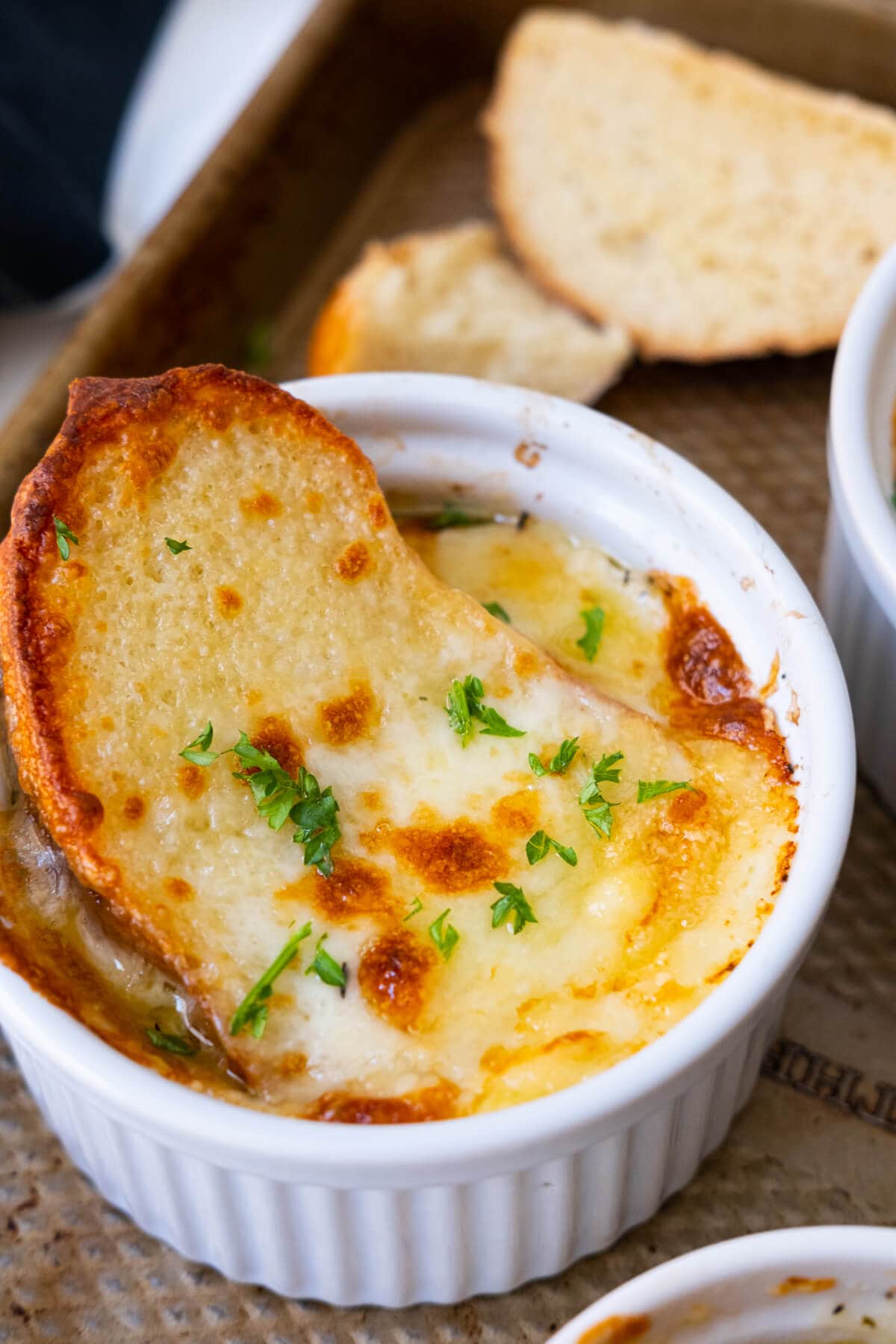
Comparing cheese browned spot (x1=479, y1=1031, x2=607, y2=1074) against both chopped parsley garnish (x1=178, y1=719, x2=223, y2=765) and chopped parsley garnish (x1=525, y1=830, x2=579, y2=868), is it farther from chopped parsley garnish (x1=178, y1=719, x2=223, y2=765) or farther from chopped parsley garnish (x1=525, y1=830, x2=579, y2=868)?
chopped parsley garnish (x1=178, y1=719, x2=223, y2=765)

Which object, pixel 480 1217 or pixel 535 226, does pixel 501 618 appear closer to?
pixel 480 1217

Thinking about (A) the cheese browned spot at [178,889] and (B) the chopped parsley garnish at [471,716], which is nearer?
(A) the cheese browned spot at [178,889]

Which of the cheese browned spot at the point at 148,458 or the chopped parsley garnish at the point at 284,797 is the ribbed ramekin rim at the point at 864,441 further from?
the cheese browned spot at the point at 148,458

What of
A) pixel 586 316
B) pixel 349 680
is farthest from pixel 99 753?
pixel 586 316

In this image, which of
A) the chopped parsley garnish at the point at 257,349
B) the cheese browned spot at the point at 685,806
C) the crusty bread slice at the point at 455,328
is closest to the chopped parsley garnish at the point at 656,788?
the cheese browned spot at the point at 685,806

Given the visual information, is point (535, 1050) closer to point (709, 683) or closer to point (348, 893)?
point (348, 893)

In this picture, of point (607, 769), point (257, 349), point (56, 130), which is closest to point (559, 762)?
point (607, 769)

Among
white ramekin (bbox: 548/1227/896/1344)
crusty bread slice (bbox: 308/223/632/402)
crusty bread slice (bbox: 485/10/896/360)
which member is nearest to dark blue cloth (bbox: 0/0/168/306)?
crusty bread slice (bbox: 308/223/632/402)
